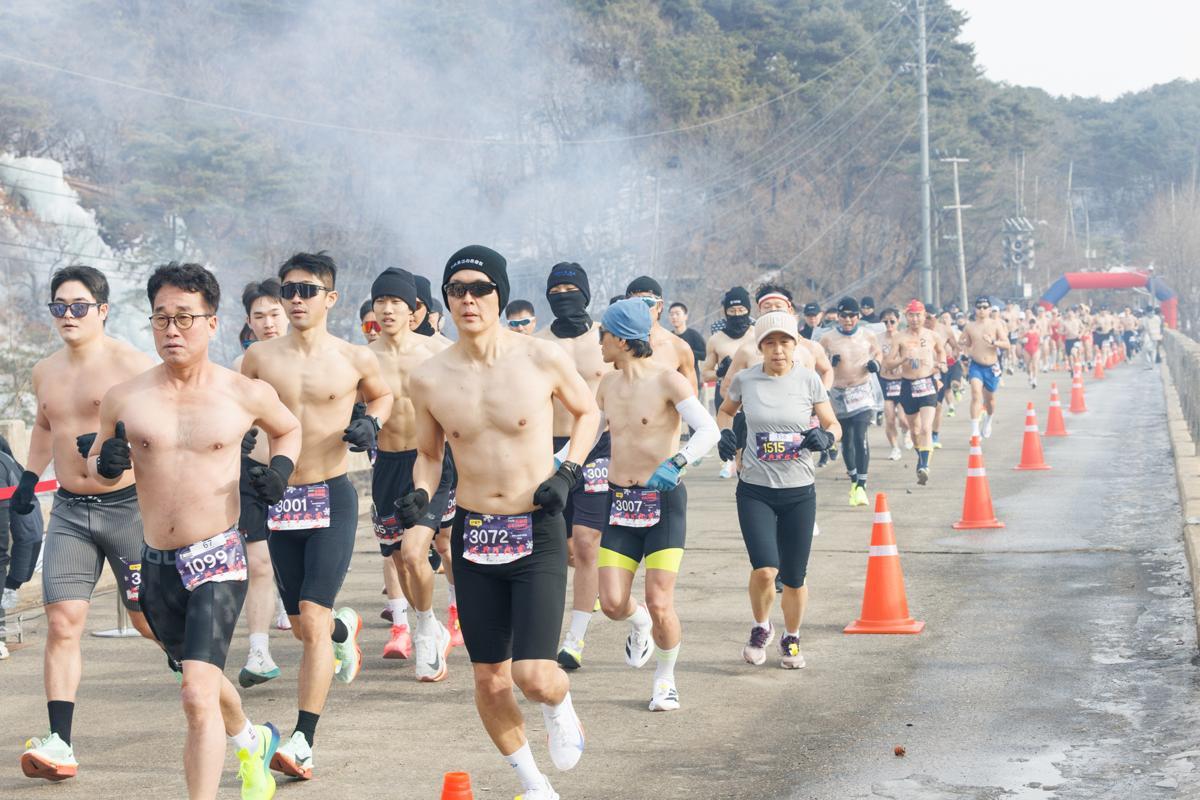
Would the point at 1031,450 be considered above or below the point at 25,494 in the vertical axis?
below

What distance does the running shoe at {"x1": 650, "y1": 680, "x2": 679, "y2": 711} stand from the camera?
7938 millimetres

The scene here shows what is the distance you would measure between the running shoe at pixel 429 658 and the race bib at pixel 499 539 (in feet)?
9.02

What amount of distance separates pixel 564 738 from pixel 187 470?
1604mm

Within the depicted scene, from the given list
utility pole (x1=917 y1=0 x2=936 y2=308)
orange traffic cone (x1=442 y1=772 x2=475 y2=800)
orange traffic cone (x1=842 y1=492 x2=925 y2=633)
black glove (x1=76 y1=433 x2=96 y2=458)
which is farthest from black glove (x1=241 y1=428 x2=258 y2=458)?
utility pole (x1=917 y1=0 x2=936 y2=308)

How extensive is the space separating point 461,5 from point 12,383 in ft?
64.4

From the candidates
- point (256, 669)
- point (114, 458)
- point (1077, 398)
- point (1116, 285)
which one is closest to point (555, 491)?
point (114, 458)

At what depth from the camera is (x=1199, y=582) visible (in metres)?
9.80

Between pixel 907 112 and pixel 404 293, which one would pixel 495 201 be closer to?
pixel 907 112

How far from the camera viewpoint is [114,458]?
5.80m

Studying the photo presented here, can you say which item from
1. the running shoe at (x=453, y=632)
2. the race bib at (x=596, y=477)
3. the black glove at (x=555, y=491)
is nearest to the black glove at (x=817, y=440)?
the race bib at (x=596, y=477)

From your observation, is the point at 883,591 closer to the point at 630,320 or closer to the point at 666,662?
the point at 666,662

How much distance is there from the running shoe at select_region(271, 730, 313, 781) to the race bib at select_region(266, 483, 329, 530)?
109 centimetres

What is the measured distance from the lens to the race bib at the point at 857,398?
16.9 meters

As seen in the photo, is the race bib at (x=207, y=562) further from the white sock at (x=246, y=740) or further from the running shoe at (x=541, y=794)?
the running shoe at (x=541, y=794)
